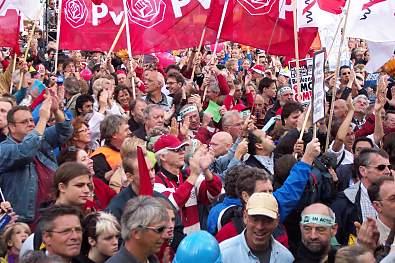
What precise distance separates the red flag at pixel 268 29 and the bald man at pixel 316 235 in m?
5.19

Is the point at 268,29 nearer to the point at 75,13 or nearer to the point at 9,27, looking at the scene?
the point at 75,13

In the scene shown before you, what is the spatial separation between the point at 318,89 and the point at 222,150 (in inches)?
47.7

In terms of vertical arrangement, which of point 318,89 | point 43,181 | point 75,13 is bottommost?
point 43,181

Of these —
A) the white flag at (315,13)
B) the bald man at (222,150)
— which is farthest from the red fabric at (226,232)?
the white flag at (315,13)

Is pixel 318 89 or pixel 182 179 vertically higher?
pixel 318 89

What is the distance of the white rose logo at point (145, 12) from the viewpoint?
36.2ft

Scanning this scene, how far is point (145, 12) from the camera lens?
11.1 metres

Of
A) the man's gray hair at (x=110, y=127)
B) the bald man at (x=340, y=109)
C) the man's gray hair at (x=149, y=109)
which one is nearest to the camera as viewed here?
the man's gray hair at (x=110, y=127)

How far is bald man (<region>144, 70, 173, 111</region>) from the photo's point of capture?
1034 cm

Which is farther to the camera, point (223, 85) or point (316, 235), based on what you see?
point (223, 85)

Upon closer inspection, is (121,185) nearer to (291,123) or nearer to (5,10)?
(291,123)

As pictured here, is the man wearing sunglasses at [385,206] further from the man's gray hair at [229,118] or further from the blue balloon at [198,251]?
the man's gray hair at [229,118]

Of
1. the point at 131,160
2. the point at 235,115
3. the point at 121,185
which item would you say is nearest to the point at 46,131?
the point at 121,185

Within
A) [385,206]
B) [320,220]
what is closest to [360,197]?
[385,206]
